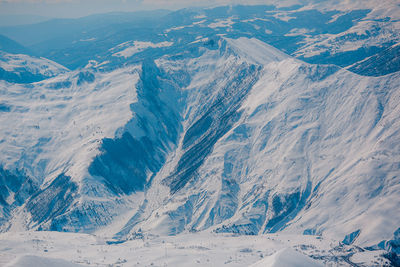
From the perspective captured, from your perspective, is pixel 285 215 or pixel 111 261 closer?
pixel 111 261

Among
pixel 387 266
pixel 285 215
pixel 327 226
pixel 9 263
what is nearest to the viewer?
pixel 9 263

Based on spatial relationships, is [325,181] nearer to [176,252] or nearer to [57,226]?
[176,252]

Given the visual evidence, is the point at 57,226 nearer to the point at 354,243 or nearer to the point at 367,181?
the point at 354,243

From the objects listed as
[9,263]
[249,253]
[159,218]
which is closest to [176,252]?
[249,253]

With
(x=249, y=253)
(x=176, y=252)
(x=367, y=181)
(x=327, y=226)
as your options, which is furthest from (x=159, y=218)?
(x=367, y=181)

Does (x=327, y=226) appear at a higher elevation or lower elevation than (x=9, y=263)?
lower

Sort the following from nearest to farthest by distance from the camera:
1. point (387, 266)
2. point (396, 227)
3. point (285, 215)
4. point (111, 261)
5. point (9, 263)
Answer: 1. point (9, 263)
2. point (387, 266)
3. point (111, 261)
4. point (396, 227)
5. point (285, 215)

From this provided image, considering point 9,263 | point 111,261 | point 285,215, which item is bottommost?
point 285,215
